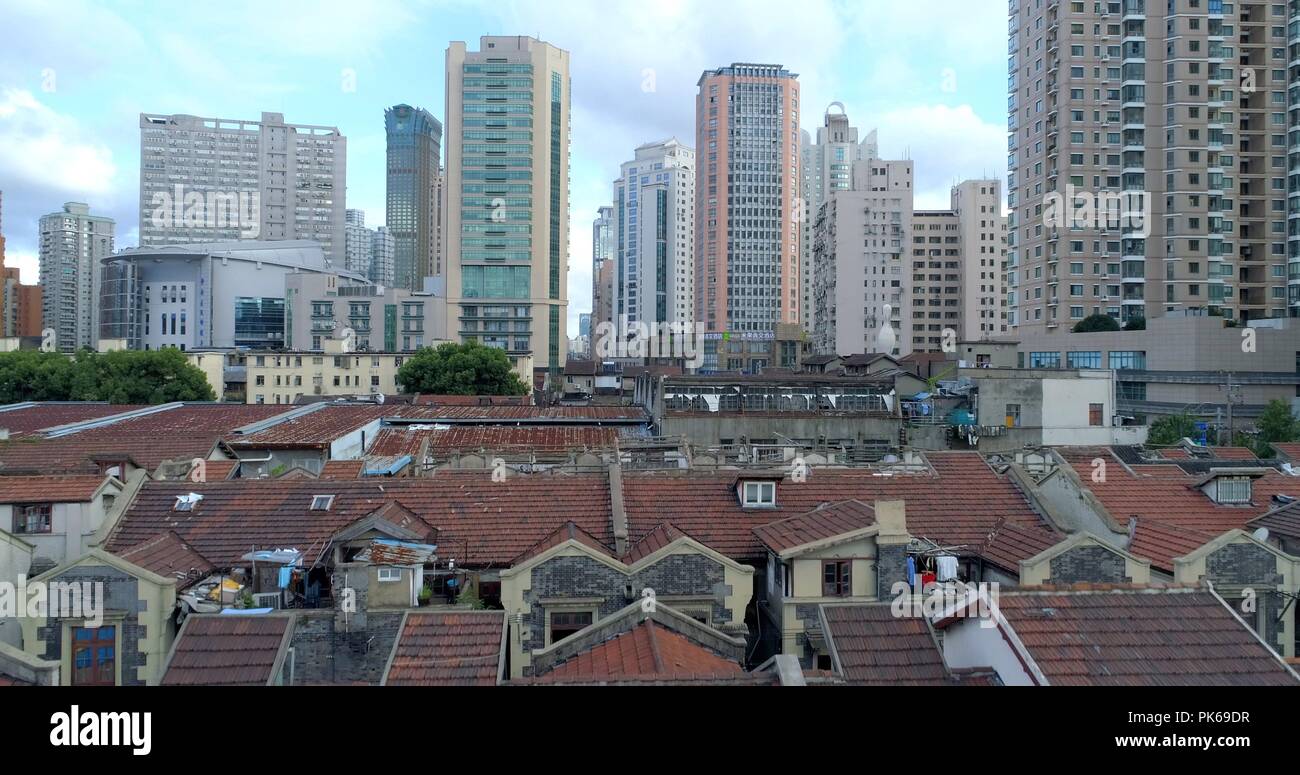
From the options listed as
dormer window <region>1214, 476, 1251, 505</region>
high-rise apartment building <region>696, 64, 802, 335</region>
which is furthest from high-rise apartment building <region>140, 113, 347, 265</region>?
dormer window <region>1214, 476, 1251, 505</region>

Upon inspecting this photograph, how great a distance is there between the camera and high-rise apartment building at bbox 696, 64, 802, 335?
117312 millimetres

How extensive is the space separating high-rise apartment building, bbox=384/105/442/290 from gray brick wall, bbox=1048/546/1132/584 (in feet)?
584

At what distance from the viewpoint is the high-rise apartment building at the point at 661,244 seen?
5482 inches

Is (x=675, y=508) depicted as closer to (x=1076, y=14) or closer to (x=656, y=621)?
(x=656, y=621)

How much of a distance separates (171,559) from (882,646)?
921 cm

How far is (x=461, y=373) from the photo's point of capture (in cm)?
5812

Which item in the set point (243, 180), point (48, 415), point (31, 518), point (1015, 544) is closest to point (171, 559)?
point (31, 518)

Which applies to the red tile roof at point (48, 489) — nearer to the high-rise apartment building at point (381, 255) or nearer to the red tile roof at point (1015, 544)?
the red tile roof at point (1015, 544)

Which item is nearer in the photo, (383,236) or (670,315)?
(670,315)

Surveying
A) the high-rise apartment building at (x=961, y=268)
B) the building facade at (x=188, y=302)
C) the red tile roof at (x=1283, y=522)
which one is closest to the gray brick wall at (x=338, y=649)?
the red tile roof at (x=1283, y=522)

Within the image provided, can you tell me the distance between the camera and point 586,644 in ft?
31.3

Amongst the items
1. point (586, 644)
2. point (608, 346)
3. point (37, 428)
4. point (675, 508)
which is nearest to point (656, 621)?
point (586, 644)

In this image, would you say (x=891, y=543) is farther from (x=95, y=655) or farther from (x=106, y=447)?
(x=106, y=447)
